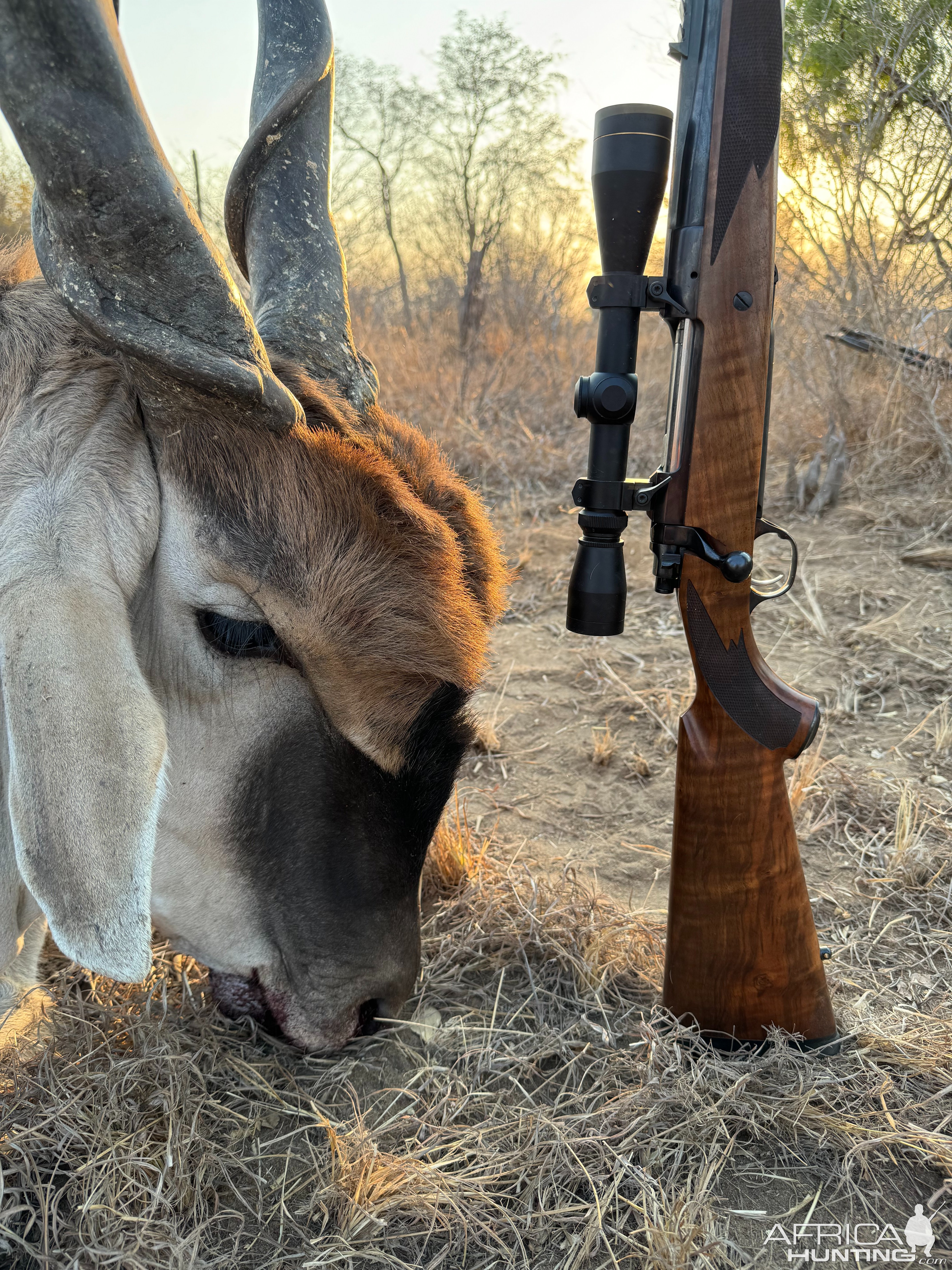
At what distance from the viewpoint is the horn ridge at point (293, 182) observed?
204 cm

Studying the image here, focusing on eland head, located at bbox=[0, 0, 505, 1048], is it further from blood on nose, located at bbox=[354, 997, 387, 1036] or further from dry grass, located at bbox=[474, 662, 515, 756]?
dry grass, located at bbox=[474, 662, 515, 756]

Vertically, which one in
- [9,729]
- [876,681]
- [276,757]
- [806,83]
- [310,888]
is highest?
[806,83]

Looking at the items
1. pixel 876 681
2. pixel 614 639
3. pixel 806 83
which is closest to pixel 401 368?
pixel 806 83

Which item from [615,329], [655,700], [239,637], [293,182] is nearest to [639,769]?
[655,700]

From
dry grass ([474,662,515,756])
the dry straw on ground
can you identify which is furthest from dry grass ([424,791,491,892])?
dry grass ([474,662,515,756])

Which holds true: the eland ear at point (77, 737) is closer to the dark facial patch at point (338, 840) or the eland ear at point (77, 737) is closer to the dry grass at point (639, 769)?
the dark facial patch at point (338, 840)

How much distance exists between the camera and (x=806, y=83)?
A: 18.5ft

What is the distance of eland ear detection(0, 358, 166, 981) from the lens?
146cm

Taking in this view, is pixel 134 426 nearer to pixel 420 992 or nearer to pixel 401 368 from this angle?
pixel 420 992

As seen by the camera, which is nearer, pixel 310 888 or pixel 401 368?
pixel 310 888

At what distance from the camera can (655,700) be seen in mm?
4016

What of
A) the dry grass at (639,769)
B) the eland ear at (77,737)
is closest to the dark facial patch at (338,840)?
the eland ear at (77,737)

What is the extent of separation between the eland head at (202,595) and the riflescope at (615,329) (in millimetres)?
374

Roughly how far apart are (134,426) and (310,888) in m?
0.98
